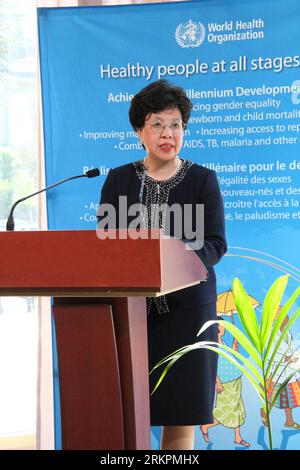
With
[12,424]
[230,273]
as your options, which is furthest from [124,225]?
[12,424]

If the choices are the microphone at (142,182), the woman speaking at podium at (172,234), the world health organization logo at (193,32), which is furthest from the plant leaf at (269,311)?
the world health organization logo at (193,32)

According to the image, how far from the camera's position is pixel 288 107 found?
3176mm

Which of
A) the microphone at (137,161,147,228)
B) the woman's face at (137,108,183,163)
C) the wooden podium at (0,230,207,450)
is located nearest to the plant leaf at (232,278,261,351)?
the wooden podium at (0,230,207,450)

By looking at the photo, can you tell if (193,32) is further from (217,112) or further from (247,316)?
(247,316)

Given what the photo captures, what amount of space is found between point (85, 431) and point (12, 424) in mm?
2731

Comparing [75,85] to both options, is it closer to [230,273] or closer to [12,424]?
[230,273]

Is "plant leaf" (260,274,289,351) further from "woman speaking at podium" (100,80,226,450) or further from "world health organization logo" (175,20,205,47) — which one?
"world health organization logo" (175,20,205,47)

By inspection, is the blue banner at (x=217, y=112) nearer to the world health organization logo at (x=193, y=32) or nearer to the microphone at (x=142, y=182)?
the world health organization logo at (x=193, y=32)
